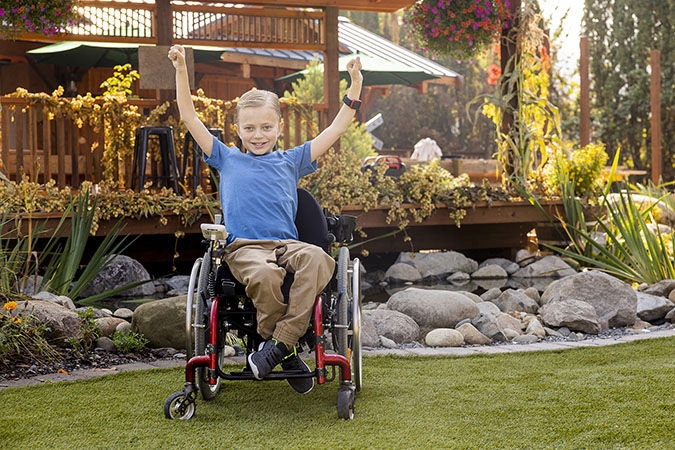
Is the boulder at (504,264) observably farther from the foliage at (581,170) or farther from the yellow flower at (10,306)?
the yellow flower at (10,306)

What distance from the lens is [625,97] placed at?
701 inches

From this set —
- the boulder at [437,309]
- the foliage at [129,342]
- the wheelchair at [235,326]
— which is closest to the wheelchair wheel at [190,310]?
the wheelchair at [235,326]

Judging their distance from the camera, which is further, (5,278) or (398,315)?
(398,315)

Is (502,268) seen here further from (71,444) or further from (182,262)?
(71,444)

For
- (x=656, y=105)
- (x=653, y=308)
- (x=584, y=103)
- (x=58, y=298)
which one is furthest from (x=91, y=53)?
(x=656, y=105)

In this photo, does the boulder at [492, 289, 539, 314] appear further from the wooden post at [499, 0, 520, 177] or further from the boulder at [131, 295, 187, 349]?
the wooden post at [499, 0, 520, 177]

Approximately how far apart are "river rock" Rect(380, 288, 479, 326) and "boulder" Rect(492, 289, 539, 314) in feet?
2.86

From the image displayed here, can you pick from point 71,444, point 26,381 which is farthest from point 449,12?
point 71,444

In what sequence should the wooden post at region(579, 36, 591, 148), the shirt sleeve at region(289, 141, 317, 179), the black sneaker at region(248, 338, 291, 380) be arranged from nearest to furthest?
the black sneaker at region(248, 338, 291, 380) → the shirt sleeve at region(289, 141, 317, 179) → the wooden post at region(579, 36, 591, 148)

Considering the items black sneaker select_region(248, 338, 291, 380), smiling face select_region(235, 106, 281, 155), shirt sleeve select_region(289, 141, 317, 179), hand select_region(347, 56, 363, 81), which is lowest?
black sneaker select_region(248, 338, 291, 380)

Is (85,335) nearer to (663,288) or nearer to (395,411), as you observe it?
(395,411)

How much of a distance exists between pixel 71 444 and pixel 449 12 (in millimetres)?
6466

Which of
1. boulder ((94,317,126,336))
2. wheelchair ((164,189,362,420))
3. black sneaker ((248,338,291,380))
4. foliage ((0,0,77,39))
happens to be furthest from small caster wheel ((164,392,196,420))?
foliage ((0,0,77,39))

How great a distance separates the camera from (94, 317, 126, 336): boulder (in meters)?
4.48
